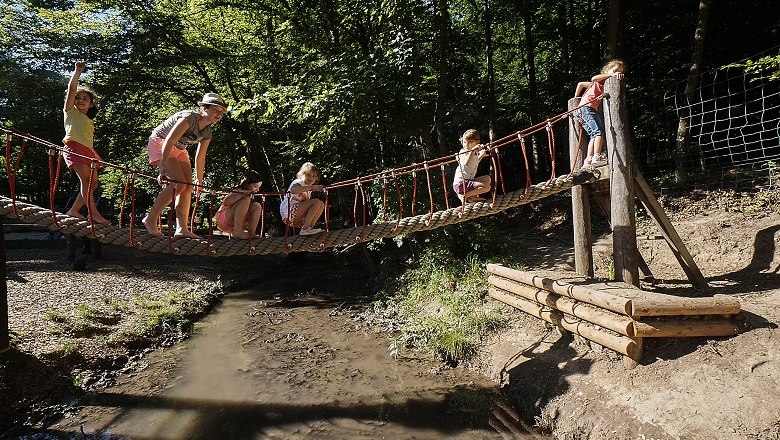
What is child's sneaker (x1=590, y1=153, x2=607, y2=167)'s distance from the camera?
443 centimetres

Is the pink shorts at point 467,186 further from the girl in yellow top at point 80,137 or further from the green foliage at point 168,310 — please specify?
the green foliage at point 168,310

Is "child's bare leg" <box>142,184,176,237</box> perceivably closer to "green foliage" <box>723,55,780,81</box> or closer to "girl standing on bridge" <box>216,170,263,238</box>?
"girl standing on bridge" <box>216,170,263,238</box>

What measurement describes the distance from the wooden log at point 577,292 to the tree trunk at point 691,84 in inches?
161

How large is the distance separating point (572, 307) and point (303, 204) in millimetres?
2591

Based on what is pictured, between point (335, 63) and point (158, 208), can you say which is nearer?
point (158, 208)

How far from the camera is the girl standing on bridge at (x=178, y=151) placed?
3.37 metres

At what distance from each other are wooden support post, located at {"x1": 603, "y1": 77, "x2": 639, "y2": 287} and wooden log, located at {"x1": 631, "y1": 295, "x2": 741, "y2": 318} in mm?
921

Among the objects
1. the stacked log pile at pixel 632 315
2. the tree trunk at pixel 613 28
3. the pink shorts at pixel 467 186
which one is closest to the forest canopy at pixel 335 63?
the tree trunk at pixel 613 28

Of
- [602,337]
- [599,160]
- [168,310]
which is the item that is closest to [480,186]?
[599,160]

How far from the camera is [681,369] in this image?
328 cm

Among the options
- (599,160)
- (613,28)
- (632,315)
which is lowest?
(632,315)

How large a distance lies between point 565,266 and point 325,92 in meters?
4.08

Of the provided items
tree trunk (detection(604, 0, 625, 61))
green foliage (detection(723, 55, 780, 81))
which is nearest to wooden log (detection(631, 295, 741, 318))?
green foliage (detection(723, 55, 780, 81))

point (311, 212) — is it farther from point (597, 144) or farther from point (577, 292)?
point (597, 144)
